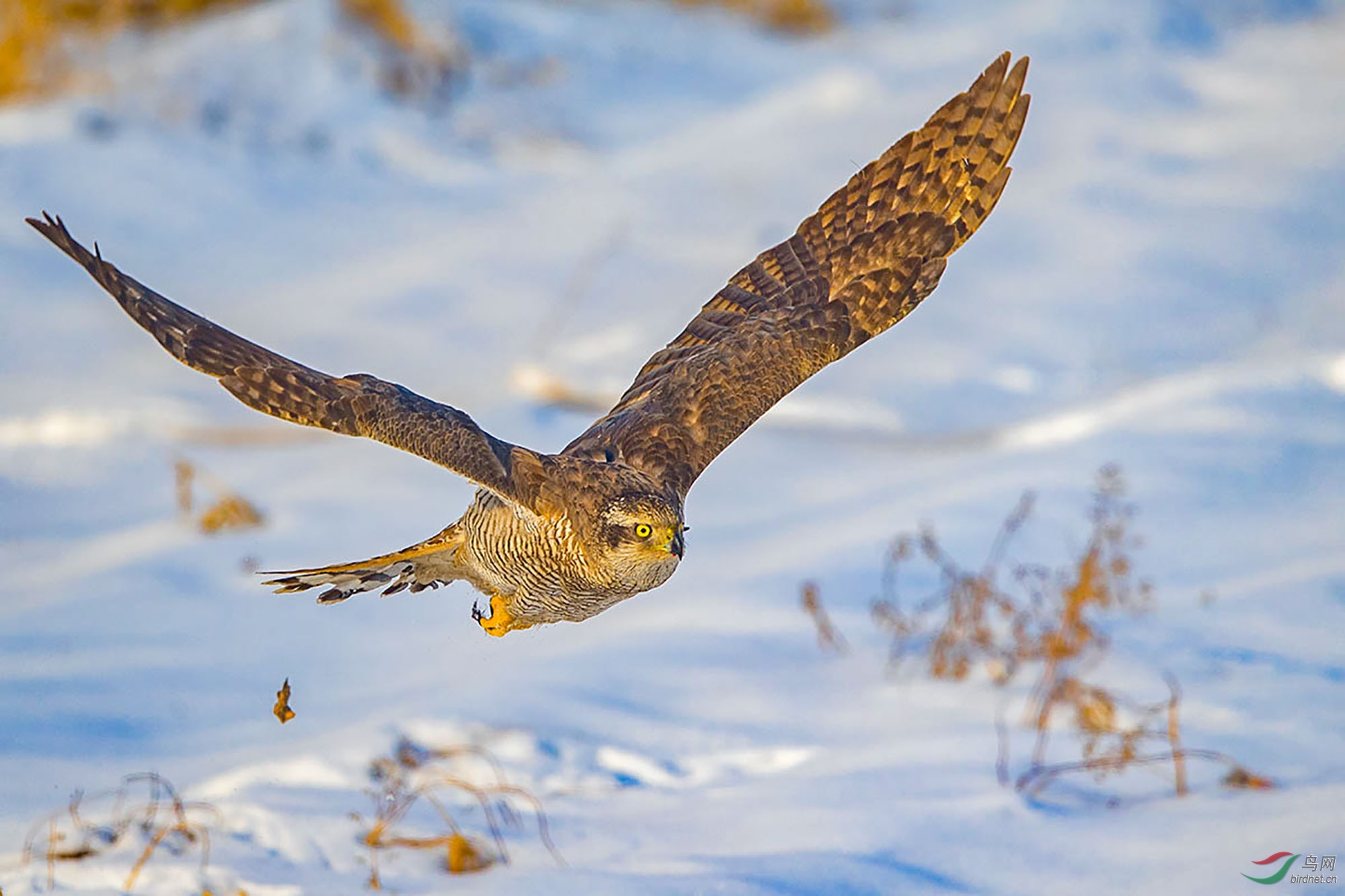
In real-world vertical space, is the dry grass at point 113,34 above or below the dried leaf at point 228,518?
above

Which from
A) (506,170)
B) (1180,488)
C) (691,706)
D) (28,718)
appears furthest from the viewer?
(506,170)

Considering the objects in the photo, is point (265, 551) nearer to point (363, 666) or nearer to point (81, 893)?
point (363, 666)

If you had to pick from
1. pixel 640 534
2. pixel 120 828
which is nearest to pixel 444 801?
pixel 120 828

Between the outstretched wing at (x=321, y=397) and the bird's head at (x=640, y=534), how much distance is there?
0.28 meters

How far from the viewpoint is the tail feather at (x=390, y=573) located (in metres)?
4.78

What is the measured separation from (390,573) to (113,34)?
11324 millimetres

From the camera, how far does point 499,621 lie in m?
5.13

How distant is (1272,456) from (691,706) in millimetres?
5339

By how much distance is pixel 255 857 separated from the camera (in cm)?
610

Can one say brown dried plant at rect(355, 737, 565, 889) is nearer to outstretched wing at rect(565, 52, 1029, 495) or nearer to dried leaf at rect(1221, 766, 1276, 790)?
outstretched wing at rect(565, 52, 1029, 495)

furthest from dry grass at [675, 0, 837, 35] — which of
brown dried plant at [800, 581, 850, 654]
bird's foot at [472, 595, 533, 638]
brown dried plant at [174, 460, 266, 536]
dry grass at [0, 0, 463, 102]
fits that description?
bird's foot at [472, 595, 533, 638]

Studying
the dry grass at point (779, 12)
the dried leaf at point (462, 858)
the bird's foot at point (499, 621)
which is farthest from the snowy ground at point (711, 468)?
the bird's foot at point (499, 621)

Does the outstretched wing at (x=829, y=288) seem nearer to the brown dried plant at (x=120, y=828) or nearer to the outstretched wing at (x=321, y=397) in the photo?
the outstretched wing at (x=321, y=397)

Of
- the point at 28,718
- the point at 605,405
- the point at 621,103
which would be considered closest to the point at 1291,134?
the point at 621,103
